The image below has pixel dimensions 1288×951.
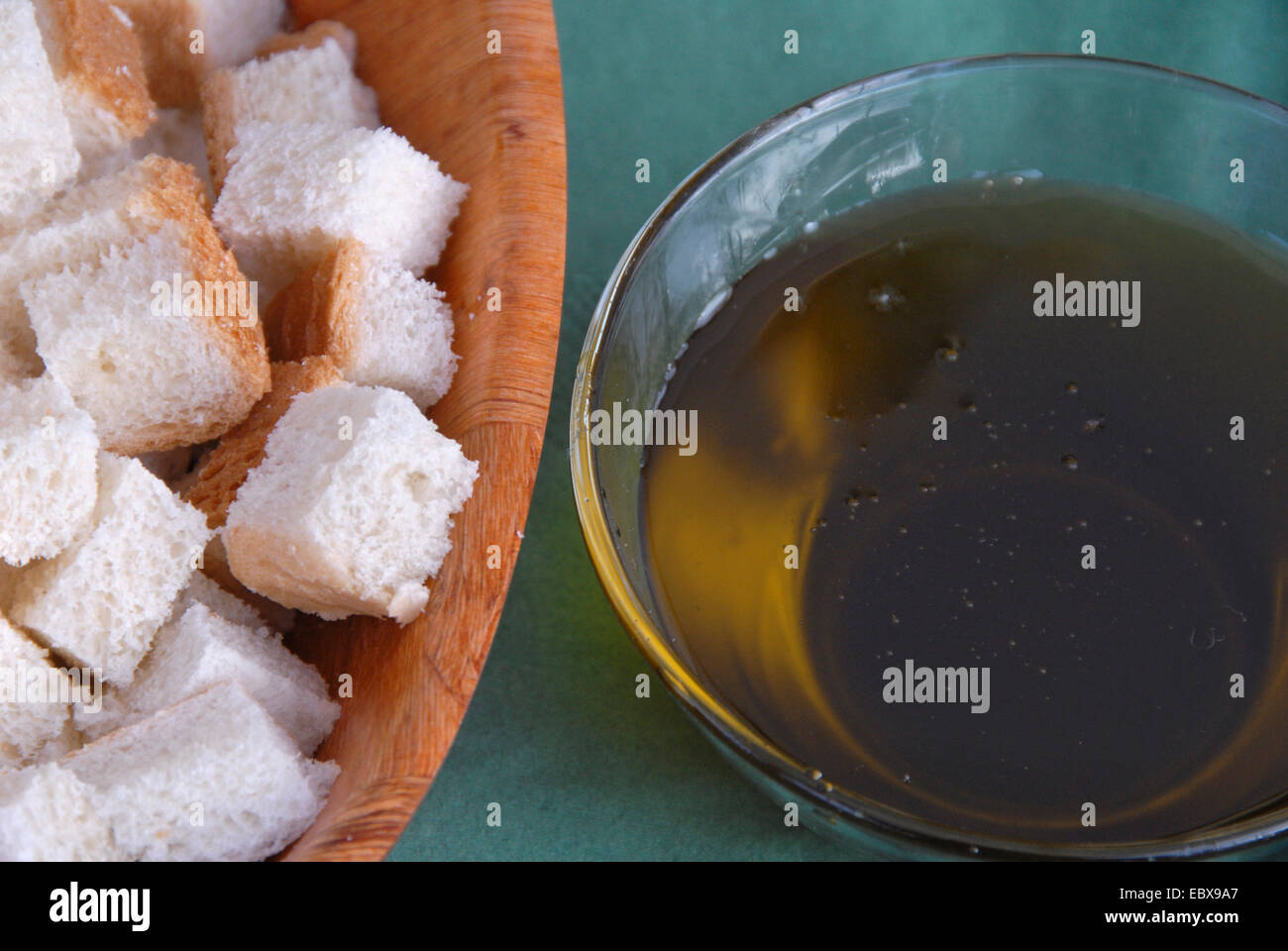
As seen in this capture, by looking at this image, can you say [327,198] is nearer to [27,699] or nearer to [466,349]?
[466,349]

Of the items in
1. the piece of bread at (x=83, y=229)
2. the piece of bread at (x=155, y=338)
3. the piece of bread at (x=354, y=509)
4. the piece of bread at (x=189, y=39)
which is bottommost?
the piece of bread at (x=354, y=509)

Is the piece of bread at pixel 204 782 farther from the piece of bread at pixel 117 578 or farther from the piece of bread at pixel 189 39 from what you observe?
the piece of bread at pixel 189 39

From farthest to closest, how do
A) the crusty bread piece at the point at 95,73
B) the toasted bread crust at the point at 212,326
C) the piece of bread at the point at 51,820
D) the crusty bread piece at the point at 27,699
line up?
the crusty bread piece at the point at 95,73
the toasted bread crust at the point at 212,326
the crusty bread piece at the point at 27,699
the piece of bread at the point at 51,820

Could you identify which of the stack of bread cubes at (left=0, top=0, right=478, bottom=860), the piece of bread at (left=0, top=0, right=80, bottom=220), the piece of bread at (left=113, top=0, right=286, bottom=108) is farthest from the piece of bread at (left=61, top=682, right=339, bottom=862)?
the piece of bread at (left=113, top=0, right=286, bottom=108)

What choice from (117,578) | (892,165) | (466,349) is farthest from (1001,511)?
(117,578)

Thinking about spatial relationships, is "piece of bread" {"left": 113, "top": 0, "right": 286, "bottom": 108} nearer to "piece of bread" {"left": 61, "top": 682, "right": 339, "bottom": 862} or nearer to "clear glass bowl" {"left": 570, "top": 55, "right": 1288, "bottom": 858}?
"clear glass bowl" {"left": 570, "top": 55, "right": 1288, "bottom": 858}

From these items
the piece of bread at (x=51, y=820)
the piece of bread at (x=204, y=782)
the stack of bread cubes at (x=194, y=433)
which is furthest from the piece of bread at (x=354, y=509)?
the piece of bread at (x=51, y=820)
